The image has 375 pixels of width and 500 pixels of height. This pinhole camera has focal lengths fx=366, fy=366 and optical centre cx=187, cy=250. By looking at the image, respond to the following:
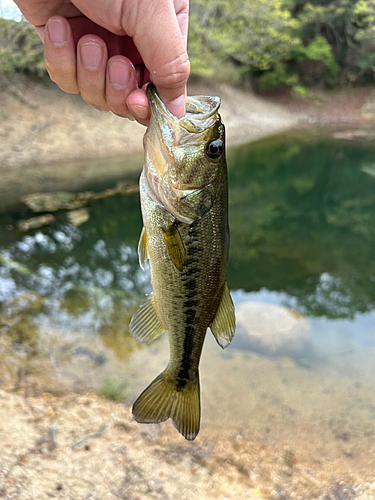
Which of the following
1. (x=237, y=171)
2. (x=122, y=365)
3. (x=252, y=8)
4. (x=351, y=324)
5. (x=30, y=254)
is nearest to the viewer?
(x=122, y=365)

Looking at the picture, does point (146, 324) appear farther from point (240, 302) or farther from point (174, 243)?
point (240, 302)

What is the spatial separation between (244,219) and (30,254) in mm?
5866

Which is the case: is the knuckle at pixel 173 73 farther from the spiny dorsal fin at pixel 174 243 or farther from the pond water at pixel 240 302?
the pond water at pixel 240 302

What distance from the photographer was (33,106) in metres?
14.6

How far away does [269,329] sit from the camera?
5.79 metres

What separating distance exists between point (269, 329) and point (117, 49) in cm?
478

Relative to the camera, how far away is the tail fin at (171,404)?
2.04 meters

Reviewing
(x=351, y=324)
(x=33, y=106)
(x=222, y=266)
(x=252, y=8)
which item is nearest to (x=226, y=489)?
(x=222, y=266)

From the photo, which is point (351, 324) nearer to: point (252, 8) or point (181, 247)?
point (181, 247)

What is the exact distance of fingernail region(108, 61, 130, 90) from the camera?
184 cm

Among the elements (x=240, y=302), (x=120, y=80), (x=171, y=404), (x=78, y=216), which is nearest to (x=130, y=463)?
(x=171, y=404)

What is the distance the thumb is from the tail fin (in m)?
1.48

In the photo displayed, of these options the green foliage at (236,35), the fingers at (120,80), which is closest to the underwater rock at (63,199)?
the fingers at (120,80)

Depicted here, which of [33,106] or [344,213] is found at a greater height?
A: [33,106]
